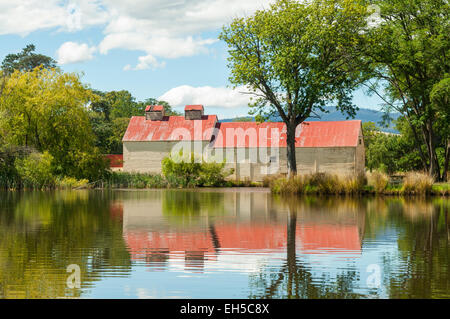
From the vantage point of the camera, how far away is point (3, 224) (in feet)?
53.9

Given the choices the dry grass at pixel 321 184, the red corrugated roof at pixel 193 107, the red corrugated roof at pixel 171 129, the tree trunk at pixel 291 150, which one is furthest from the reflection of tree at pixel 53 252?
the red corrugated roof at pixel 193 107

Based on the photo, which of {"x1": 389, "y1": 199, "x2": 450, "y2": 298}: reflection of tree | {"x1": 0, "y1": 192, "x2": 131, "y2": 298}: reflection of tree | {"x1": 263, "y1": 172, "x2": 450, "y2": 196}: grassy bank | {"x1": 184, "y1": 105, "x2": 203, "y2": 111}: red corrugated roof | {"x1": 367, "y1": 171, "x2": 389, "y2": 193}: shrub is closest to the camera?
{"x1": 389, "y1": 199, "x2": 450, "y2": 298}: reflection of tree

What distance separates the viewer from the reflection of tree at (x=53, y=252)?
8266mm

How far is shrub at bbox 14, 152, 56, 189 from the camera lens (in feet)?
141

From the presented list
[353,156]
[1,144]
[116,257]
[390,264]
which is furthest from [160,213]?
[353,156]

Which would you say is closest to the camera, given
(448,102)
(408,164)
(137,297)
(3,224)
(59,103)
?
(137,297)

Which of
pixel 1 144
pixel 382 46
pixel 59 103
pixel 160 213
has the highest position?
pixel 382 46

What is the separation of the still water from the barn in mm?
38178

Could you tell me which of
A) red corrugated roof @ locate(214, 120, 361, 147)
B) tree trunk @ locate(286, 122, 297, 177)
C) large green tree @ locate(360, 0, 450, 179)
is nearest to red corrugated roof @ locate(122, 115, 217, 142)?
red corrugated roof @ locate(214, 120, 361, 147)

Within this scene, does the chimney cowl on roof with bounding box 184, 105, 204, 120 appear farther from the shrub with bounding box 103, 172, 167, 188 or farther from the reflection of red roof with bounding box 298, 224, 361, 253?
the reflection of red roof with bounding box 298, 224, 361, 253

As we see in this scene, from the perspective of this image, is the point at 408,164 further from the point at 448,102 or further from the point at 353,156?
the point at 448,102

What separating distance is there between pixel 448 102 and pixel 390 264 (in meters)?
31.1

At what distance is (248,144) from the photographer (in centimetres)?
5819

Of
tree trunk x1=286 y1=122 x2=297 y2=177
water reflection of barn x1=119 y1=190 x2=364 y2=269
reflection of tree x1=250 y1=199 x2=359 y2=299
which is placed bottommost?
water reflection of barn x1=119 y1=190 x2=364 y2=269
